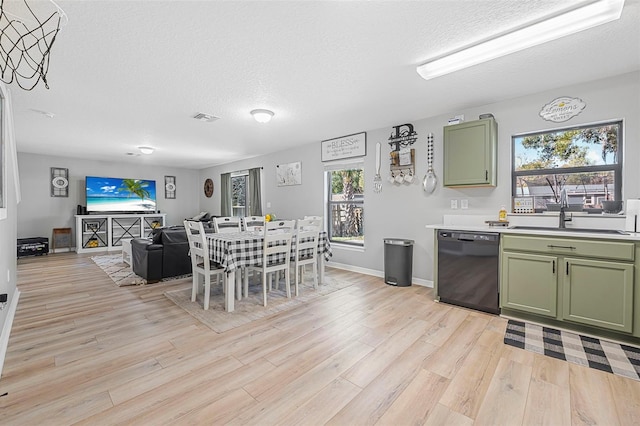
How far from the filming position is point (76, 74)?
266cm

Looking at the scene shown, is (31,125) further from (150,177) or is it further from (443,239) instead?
(443,239)

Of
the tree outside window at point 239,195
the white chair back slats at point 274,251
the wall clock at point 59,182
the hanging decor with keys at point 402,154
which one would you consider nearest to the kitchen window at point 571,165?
the hanging decor with keys at point 402,154

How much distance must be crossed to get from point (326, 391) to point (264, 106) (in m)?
3.12

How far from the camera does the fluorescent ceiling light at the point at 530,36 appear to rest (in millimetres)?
1852

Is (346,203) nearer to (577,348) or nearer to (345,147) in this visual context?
(345,147)

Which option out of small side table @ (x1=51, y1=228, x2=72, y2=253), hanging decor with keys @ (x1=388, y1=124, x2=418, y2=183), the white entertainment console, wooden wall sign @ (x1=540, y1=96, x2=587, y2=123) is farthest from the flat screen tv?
wooden wall sign @ (x1=540, y1=96, x2=587, y2=123)

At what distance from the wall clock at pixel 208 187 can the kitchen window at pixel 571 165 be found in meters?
7.80

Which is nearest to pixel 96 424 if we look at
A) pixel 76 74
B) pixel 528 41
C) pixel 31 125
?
pixel 76 74

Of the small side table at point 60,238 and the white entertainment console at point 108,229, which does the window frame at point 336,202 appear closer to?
the white entertainment console at point 108,229

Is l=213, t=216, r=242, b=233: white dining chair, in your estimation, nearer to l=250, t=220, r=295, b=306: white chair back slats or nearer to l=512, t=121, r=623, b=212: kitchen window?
l=250, t=220, r=295, b=306: white chair back slats

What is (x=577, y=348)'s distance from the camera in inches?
91.7

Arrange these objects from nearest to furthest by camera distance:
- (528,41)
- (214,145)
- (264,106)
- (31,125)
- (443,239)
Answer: (528,41)
(443,239)
(264,106)
(31,125)
(214,145)

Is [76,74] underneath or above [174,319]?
above

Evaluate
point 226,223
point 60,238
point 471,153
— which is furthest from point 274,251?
point 60,238
